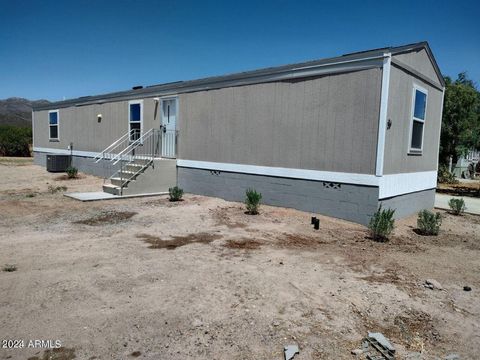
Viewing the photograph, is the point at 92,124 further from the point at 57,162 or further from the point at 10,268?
the point at 10,268

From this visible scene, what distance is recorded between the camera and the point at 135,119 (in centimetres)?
1225

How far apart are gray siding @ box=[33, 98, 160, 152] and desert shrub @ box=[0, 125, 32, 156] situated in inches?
359

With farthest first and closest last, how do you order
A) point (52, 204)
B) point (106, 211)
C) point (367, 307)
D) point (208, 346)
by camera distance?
Result: point (52, 204) < point (106, 211) < point (367, 307) < point (208, 346)

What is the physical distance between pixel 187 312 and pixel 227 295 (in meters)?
0.51

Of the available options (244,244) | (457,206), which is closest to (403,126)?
(457,206)

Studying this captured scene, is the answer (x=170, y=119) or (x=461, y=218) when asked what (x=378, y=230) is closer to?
(x=461, y=218)

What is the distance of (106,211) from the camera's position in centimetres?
769

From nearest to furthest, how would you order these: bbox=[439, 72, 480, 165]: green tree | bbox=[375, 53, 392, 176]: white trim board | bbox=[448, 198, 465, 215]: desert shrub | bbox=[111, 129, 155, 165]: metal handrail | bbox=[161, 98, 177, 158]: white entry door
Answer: bbox=[375, 53, 392, 176]: white trim board, bbox=[448, 198, 465, 215]: desert shrub, bbox=[161, 98, 177, 158]: white entry door, bbox=[111, 129, 155, 165]: metal handrail, bbox=[439, 72, 480, 165]: green tree

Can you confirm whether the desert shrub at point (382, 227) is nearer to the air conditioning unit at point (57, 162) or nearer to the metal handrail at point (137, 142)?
the metal handrail at point (137, 142)

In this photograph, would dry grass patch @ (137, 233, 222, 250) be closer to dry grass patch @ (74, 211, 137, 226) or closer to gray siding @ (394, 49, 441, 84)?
dry grass patch @ (74, 211, 137, 226)

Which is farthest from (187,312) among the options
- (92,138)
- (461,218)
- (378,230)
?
(92,138)

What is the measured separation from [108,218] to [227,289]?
165 inches

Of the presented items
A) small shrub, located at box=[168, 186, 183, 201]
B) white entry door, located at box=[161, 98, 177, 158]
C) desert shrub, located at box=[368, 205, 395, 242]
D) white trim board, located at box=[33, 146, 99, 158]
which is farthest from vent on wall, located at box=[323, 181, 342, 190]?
white trim board, located at box=[33, 146, 99, 158]

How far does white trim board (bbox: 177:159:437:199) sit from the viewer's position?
6.84 m
